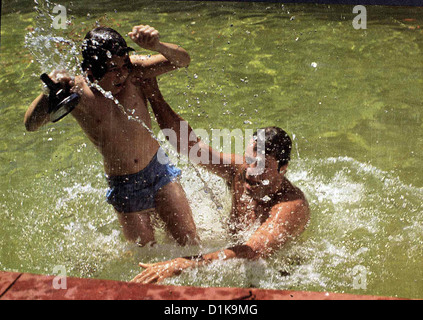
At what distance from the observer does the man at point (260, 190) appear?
3.24 meters

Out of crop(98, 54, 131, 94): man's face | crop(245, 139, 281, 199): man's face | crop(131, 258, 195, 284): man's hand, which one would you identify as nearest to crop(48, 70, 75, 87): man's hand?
crop(98, 54, 131, 94): man's face

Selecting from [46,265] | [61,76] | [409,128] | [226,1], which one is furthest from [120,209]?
[226,1]

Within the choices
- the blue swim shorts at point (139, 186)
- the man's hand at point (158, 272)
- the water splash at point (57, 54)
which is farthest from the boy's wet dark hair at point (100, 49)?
the man's hand at point (158, 272)

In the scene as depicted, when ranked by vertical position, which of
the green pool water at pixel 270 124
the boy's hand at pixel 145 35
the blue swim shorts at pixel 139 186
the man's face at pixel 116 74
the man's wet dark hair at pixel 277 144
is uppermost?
the boy's hand at pixel 145 35

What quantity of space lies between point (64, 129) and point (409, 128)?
12.6ft

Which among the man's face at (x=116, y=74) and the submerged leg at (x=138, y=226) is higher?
the man's face at (x=116, y=74)

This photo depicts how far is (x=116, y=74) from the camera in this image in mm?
3023

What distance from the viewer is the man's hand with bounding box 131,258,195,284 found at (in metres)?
2.53

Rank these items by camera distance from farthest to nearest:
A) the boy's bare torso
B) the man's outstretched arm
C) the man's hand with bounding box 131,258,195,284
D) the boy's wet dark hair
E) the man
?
the man's outstretched arm
the man
the boy's bare torso
the boy's wet dark hair
the man's hand with bounding box 131,258,195,284

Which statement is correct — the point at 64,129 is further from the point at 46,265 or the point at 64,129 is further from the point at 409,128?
the point at 409,128

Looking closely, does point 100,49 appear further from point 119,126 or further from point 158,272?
point 158,272

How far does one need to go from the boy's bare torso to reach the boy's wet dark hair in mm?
159

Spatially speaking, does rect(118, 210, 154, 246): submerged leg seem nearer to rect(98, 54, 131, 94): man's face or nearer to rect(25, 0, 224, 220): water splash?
rect(25, 0, 224, 220): water splash

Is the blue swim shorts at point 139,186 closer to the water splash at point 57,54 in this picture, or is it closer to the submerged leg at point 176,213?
the submerged leg at point 176,213
